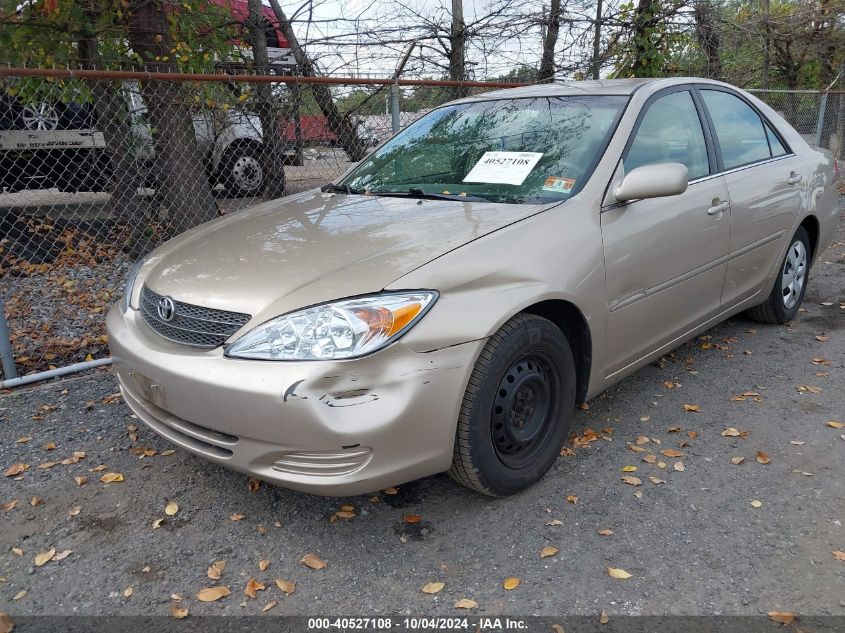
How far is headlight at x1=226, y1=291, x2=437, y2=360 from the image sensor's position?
227cm

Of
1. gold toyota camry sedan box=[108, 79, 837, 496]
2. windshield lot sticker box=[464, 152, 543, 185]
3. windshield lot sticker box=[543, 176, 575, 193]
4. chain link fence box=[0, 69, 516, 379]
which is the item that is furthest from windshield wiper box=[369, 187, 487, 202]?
chain link fence box=[0, 69, 516, 379]

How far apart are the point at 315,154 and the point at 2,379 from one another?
10.3ft

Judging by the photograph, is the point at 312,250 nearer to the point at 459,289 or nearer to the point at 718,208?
the point at 459,289

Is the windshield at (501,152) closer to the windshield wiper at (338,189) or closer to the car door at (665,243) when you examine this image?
the windshield wiper at (338,189)

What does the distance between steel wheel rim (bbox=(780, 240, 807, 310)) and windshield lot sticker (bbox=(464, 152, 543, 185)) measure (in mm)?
2288

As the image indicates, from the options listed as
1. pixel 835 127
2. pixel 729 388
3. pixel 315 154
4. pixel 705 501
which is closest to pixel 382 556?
pixel 705 501

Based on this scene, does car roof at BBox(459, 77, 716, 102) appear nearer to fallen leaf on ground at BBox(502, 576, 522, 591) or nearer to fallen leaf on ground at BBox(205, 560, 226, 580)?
fallen leaf on ground at BBox(502, 576, 522, 591)

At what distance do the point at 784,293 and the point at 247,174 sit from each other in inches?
197

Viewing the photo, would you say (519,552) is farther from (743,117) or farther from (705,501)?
(743,117)

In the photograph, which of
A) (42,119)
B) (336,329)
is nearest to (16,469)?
(336,329)

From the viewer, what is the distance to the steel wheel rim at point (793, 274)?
4.56 metres

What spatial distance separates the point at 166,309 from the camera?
2.67 m

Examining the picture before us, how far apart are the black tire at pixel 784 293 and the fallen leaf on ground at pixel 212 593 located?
12.7 feet

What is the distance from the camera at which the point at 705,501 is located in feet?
9.06
